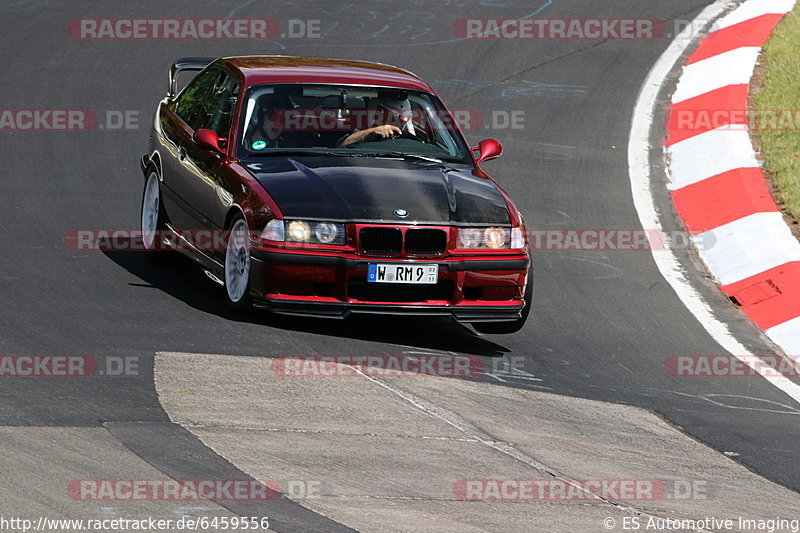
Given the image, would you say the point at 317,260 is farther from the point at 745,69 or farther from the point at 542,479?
the point at 745,69

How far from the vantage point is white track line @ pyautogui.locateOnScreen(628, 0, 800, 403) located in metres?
9.30

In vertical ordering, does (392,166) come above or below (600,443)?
above

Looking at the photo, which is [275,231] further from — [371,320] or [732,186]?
[732,186]

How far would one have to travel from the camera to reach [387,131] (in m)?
9.45

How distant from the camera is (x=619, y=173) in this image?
12.9 m

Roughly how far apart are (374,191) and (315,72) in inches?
60.2

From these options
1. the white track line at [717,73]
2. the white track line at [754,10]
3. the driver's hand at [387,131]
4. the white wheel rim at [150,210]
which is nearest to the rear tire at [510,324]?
the driver's hand at [387,131]

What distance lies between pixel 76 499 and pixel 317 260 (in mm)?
3017

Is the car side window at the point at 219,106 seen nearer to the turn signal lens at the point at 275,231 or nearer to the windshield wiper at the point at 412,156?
the windshield wiper at the point at 412,156

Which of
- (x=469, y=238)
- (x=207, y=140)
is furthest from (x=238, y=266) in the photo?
(x=469, y=238)

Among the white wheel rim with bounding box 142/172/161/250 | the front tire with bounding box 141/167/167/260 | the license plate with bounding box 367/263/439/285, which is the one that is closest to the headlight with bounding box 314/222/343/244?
the license plate with bounding box 367/263/439/285

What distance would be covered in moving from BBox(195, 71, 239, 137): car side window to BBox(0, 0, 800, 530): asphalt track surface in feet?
3.60

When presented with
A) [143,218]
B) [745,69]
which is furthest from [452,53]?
[143,218]

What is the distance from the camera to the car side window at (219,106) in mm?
9453
